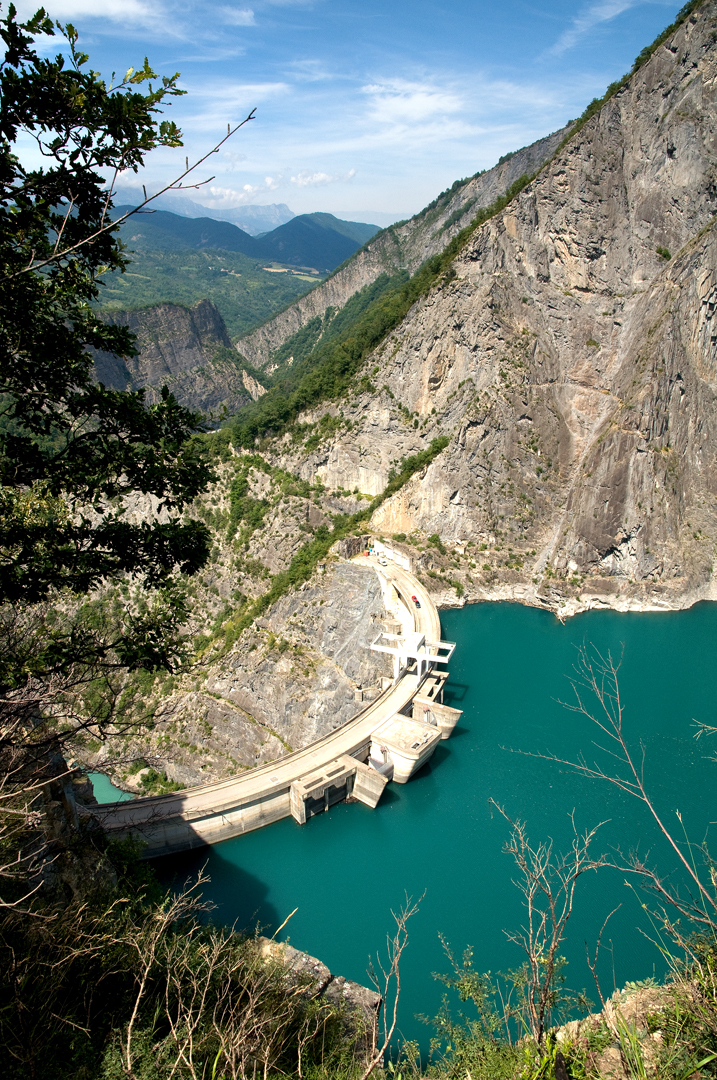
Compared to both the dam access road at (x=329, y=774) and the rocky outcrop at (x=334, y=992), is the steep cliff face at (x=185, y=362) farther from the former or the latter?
the rocky outcrop at (x=334, y=992)

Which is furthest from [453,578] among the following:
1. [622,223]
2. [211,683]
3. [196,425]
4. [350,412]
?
[196,425]

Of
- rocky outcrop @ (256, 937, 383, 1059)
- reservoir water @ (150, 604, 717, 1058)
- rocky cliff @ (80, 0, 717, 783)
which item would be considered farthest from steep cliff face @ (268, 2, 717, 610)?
rocky outcrop @ (256, 937, 383, 1059)

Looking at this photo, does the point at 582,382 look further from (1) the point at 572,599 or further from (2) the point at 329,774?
(2) the point at 329,774

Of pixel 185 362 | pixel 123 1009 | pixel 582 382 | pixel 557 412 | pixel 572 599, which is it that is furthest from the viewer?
pixel 185 362

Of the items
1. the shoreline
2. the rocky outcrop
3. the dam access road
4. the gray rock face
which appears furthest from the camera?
the shoreline

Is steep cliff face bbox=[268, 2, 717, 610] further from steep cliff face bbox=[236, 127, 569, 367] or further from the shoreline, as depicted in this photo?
steep cliff face bbox=[236, 127, 569, 367]

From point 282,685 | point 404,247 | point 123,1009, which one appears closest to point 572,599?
point 282,685
